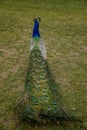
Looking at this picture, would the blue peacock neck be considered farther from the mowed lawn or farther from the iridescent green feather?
the mowed lawn

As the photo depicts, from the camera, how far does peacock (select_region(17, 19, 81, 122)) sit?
267 inches

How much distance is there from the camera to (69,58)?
420 inches

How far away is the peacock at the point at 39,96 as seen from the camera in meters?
6.77

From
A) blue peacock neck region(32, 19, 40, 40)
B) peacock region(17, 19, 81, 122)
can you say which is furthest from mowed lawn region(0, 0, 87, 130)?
blue peacock neck region(32, 19, 40, 40)

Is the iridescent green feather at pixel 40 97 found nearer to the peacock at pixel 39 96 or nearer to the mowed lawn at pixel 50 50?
the peacock at pixel 39 96

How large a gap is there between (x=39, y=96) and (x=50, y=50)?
365 centimetres

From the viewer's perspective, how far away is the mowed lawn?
7.54 meters

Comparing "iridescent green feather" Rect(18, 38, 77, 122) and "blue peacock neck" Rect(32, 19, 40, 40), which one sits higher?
"blue peacock neck" Rect(32, 19, 40, 40)

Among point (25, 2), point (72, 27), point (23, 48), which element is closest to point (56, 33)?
point (72, 27)

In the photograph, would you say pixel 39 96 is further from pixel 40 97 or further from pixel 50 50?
pixel 50 50

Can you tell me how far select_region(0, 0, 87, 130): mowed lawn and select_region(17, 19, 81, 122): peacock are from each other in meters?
0.24

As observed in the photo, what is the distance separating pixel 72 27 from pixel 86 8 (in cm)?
391

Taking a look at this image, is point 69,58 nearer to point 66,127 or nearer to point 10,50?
point 10,50

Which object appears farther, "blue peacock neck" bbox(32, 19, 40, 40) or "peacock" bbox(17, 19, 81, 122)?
"blue peacock neck" bbox(32, 19, 40, 40)
